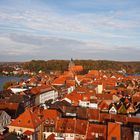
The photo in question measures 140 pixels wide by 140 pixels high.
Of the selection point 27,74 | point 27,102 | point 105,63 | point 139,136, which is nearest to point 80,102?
point 27,102

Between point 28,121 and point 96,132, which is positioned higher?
point 28,121

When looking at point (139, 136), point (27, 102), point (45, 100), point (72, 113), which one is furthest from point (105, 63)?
point (139, 136)

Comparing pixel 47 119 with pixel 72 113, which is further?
pixel 72 113

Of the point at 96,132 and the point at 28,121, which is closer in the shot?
the point at 96,132

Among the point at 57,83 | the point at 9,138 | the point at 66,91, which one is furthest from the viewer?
the point at 57,83

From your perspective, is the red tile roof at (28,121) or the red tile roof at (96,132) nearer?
the red tile roof at (96,132)

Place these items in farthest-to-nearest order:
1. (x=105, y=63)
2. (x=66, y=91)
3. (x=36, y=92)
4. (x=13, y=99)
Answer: (x=105, y=63) → (x=66, y=91) → (x=36, y=92) → (x=13, y=99)

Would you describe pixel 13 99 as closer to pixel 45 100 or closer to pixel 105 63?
pixel 45 100

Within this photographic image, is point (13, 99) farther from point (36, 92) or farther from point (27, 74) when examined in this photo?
point (27, 74)

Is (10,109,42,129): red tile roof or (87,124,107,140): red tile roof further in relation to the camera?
(10,109,42,129): red tile roof
